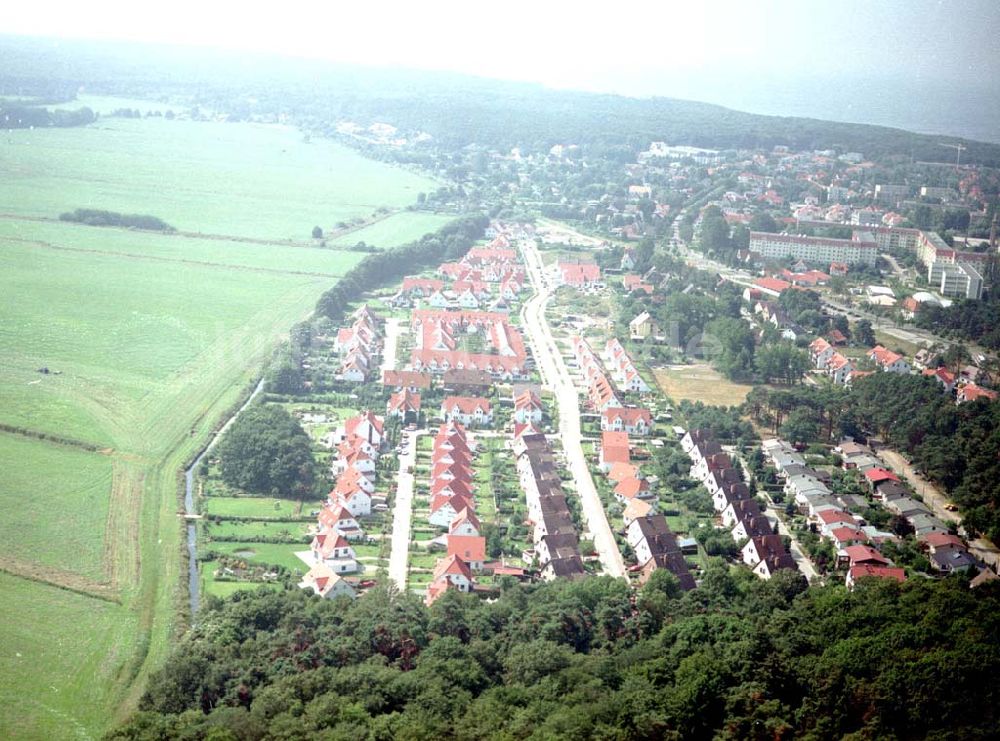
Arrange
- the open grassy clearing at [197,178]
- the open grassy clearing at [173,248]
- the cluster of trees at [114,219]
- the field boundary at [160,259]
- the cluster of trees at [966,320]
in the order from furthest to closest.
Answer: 1. the open grassy clearing at [197,178]
2. the cluster of trees at [114,219]
3. the open grassy clearing at [173,248]
4. the field boundary at [160,259]
5. the cluster of trees at [966,320]

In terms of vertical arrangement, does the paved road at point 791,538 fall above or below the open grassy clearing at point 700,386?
below

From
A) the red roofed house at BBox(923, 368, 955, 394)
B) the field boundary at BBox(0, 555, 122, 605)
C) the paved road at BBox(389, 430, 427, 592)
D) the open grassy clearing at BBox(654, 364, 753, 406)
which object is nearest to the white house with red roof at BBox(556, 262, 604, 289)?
the open grassy clearing at BBox(654, 364, 753, 406)

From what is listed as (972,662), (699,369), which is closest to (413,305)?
(699,369)

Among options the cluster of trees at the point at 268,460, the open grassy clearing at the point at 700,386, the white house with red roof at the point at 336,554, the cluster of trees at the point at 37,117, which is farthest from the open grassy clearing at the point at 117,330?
the cluster of trees at the point at 37,117

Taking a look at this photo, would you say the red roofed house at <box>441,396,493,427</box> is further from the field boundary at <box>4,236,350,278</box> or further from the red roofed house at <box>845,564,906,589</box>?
the field boundary at <box>4,236,350,278</box>

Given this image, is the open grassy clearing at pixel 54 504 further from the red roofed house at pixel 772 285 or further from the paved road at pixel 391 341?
the red roofed house at pixel 772 285

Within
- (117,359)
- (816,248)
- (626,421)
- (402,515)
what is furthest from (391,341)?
(816,248)
